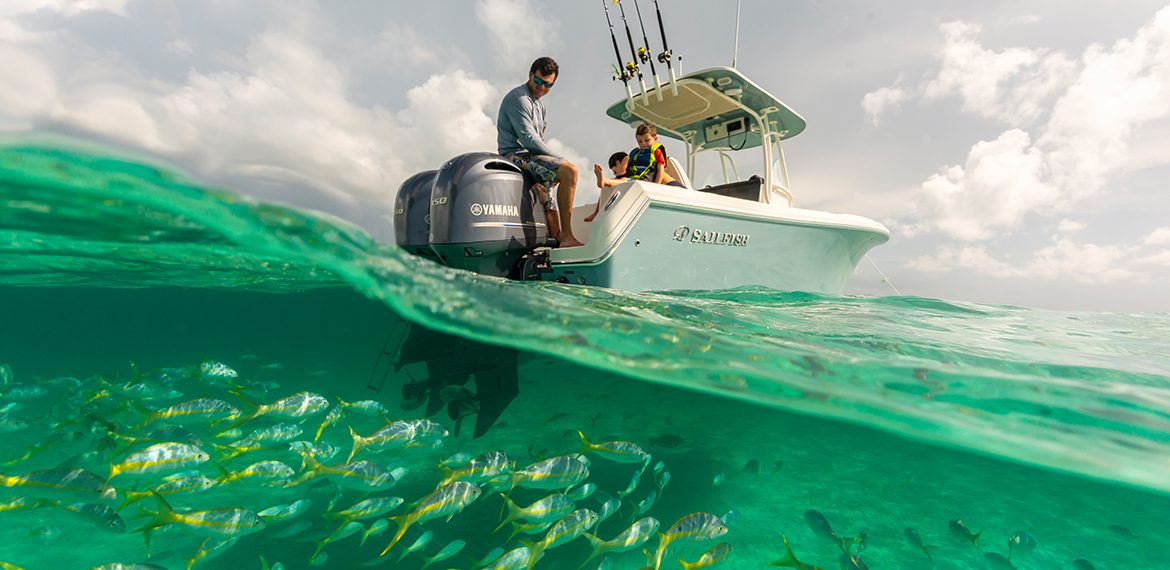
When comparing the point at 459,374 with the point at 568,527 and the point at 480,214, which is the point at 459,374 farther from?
the point at 568,527

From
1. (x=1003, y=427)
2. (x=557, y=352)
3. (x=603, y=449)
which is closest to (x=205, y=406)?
(x=557, y=352)

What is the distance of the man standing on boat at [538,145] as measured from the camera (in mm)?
3754

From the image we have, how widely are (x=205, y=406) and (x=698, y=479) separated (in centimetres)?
425

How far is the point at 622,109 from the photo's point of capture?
6152 mm

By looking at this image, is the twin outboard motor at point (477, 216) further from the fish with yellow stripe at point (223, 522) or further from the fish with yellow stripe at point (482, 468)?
the fish with yellow stripe at point (223, 522)

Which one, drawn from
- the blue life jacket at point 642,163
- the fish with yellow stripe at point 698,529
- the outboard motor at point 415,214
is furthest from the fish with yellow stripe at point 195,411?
the blue life jacket at point 642,163

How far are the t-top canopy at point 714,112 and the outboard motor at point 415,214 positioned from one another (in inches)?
121

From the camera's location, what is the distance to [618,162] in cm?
571

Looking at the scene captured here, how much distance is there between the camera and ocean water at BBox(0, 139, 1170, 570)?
2260 mm

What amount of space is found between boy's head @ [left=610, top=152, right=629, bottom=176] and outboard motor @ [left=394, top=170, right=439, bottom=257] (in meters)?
2.54

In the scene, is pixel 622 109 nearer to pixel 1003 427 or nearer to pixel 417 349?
pixel 417 349

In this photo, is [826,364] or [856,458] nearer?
[826,364]

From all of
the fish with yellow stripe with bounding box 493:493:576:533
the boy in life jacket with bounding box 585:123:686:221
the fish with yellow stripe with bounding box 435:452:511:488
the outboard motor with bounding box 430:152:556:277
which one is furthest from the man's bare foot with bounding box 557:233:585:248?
the fish with yellow stripe with bounding box 493:493:576:533

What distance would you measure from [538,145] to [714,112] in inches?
134
